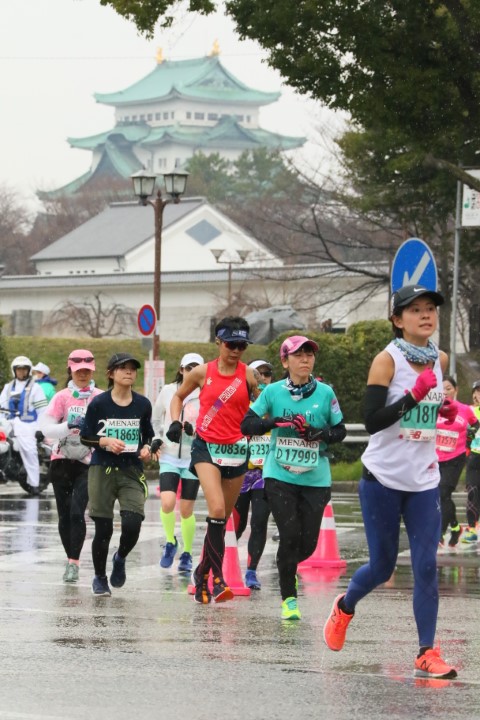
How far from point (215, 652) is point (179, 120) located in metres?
164

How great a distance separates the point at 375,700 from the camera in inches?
271

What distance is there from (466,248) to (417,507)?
2497 cm

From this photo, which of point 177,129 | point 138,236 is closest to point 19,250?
point 138,236

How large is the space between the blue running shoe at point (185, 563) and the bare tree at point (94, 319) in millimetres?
45792

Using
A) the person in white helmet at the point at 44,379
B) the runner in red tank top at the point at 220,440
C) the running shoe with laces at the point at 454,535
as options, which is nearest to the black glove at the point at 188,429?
the runner in red tank top at the point at 220,440

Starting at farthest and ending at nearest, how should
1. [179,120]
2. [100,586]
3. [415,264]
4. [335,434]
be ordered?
[179,120]
[415,264]
[100,586]
[335,434]

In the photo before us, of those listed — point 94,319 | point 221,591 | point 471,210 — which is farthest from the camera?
point 94,319

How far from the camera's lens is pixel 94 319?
202 feet

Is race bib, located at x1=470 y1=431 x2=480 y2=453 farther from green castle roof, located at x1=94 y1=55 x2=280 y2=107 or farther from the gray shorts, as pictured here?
green castle roof, located at x1=94 y1=55 x2=280 y2=107

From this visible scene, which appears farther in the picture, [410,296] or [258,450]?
[258,450]

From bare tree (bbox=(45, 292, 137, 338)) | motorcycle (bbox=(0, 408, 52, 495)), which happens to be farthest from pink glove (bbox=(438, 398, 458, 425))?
bare tree (bbox=(45, 292, 137, 338))

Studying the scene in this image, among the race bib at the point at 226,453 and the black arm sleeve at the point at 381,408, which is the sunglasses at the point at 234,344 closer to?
the race bib at the point at 226,453

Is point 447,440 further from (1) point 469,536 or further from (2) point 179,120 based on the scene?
(2) point 179,120

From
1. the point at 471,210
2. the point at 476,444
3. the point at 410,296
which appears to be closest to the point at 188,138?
the point at 471,210
